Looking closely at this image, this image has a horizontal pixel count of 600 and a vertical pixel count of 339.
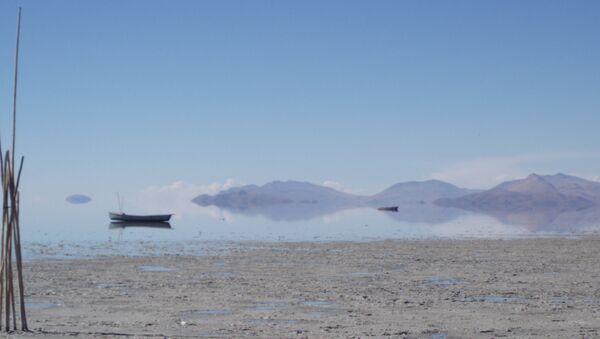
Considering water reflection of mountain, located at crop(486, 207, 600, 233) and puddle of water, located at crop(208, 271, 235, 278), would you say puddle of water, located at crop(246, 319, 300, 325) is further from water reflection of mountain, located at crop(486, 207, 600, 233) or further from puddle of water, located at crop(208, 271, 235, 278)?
water reflection of mountain, located at crop(486, 207, 600, 233)

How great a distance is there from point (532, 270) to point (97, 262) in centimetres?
1681

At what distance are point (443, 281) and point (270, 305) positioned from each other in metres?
7.28

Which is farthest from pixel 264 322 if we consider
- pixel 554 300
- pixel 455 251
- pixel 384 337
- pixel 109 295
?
pixel 455 251

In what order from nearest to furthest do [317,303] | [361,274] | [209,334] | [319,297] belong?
[209,334] → [317,303] → [319,297] → [361,274]

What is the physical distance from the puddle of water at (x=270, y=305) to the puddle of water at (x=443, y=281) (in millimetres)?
5967

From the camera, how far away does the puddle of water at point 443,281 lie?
22583 mm

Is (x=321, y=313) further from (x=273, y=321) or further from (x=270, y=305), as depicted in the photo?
(x=270, y=305)

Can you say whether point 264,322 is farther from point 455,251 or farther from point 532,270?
point 455,251

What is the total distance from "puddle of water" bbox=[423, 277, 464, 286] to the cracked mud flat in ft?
0.10

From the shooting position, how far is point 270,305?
17.9 m

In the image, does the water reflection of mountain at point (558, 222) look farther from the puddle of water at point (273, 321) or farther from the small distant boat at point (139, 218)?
the puddle of water at point (273, 321)

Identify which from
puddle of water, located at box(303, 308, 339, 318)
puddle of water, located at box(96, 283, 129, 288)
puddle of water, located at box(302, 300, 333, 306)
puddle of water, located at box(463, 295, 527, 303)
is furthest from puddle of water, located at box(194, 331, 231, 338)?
puddle of water, located at box(96, 283, 129, 288)

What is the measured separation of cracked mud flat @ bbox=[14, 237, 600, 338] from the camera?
14.7 meters

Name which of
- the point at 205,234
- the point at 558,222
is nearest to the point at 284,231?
the point at 205,234
